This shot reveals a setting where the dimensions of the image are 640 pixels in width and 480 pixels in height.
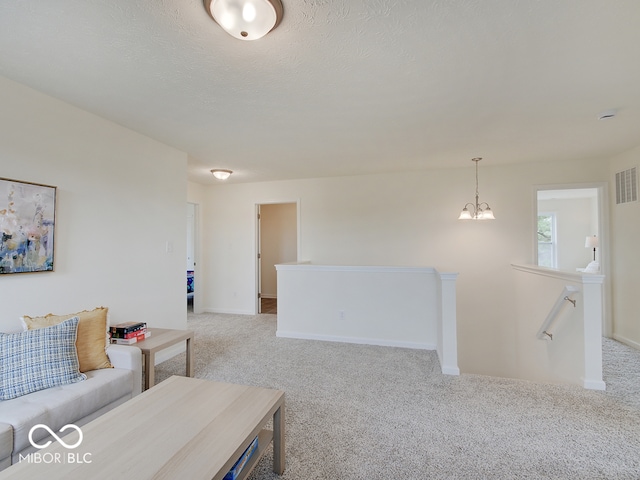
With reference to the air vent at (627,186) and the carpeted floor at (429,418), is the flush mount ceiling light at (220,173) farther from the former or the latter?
the air vent at (627,186)

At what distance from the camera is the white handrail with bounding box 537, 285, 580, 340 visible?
283cm

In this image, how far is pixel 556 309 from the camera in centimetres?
308

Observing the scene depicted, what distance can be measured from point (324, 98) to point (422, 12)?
986 mm

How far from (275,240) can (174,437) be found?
6.39 meters

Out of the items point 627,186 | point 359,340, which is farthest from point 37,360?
point 627,186

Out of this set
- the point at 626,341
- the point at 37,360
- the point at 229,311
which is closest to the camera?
the point at 37,360

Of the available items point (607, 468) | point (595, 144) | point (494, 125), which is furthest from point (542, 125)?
point (607, 468)

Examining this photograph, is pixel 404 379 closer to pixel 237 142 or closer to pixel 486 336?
pixel 486 336

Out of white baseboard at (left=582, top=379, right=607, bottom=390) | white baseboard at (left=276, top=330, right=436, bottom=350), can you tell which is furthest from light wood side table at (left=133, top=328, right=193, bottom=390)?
white baseboard at (left=582, top=379, right=607, bottom=390)

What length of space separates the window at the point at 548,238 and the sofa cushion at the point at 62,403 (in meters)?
8.60

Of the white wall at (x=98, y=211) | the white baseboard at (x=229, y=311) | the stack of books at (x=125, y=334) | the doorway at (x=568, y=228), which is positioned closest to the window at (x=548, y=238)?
the doorway at (x=568, y=228)

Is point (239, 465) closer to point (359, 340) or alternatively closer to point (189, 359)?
point (189, 359)

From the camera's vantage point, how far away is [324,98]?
2355 millimetres

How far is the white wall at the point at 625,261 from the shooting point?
3.64m
